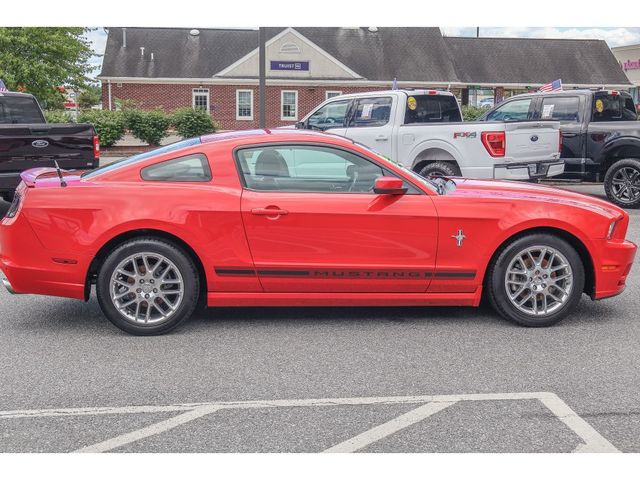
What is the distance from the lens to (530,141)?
12.2 m

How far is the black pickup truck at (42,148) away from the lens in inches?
435

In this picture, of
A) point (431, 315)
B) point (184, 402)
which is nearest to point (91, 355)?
point (184, 402)

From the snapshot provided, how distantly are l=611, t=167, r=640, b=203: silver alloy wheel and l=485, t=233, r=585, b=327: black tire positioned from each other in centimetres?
829

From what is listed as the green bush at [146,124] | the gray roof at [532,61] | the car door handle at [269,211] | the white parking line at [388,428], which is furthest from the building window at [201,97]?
the white parking line at [388,428]

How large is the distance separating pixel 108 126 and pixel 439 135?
55.6 feet

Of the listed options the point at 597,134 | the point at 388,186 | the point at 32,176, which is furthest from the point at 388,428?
the point at 597,134

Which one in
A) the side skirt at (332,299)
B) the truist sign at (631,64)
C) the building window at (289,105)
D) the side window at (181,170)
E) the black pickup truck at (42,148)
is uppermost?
the truist sign at (631,64)

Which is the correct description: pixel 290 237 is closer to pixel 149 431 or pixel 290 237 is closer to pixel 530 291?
pixel 530 291

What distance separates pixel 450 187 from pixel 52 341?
3.20 metres

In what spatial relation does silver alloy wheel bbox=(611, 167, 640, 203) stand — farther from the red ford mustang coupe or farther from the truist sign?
the truist sign

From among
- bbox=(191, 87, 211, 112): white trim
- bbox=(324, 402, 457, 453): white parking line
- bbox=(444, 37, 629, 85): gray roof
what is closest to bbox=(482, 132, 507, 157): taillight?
bbox=(324, 402, 457, 453): white parking line

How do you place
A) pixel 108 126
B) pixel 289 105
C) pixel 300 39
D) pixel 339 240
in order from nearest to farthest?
pixel 339 240
pixel 108 126
pixel 300 39
pixel 289 105

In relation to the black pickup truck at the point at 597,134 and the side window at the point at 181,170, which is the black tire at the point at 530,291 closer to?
the side window at the point at 181,170

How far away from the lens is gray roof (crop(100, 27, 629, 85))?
45.7 metres
